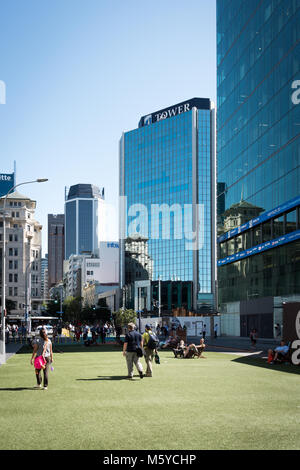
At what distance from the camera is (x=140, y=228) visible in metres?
161

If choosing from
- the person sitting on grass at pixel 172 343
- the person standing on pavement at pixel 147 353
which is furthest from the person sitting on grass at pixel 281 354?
the person sitting on grass at pixel 172 343

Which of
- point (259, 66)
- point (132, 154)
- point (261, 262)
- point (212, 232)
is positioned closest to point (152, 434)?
point (261, 262)

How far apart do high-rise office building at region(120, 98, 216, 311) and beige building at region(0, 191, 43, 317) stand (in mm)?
26394

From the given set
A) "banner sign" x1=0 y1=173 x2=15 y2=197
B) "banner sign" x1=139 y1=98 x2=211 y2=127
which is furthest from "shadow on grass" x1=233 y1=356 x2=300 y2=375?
"banner sign" x1=139 y1=98 x2=211 y2=127

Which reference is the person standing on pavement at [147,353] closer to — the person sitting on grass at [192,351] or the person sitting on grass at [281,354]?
the person sitting on grass at [281,354]

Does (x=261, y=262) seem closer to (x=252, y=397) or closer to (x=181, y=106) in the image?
(x=252, y=397)

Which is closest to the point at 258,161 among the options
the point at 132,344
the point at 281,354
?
the point at 281,354

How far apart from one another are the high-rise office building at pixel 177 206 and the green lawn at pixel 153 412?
129981 mm

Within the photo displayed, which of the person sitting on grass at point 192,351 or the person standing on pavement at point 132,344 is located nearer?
the person standing on pavement at point 132,344

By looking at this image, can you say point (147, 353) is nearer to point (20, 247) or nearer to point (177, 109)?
point (20, 247)

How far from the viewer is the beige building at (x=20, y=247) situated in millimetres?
148375

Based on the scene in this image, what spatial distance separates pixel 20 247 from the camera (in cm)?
15138

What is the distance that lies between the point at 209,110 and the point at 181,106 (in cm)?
813

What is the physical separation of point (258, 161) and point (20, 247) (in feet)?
333
